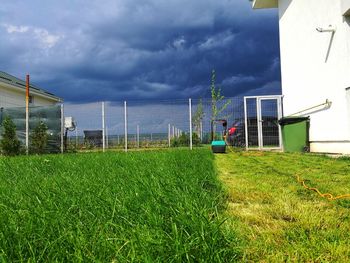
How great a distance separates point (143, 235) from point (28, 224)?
574 mm

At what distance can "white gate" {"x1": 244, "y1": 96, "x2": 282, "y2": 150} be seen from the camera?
1290cm

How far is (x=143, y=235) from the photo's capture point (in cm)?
145

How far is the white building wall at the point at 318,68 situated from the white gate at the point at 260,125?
754mm

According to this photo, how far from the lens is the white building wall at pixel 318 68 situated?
783 cm

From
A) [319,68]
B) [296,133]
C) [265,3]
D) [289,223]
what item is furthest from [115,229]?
[265,3]

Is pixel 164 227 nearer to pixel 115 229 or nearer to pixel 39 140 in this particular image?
pixel 115 229

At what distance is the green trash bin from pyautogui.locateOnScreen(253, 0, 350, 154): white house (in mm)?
240

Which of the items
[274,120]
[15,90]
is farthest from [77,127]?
[274,120]

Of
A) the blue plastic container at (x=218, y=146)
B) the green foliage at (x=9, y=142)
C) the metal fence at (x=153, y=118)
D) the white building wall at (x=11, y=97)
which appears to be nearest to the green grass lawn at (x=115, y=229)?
the blue plastic container at (x=218, y=146)

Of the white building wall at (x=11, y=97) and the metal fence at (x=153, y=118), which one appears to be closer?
the metal fence at (x=153, y=118)

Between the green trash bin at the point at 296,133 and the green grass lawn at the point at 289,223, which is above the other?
the green trash bin at the point at 296,133

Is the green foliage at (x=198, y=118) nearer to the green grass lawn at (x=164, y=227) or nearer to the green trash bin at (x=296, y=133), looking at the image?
the green trash bin at (x=296, y=133)

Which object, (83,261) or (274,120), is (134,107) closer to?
(274,120)

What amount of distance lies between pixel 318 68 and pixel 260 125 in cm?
389
